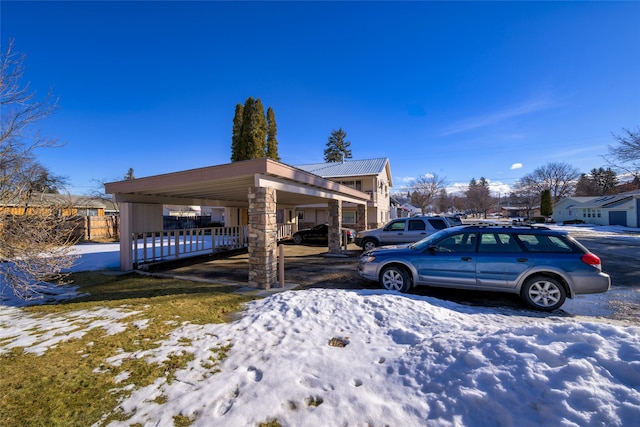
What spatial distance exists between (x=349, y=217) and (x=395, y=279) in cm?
1766

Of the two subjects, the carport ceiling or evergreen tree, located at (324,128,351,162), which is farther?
evergreen tree, located at (324,128,351,162)

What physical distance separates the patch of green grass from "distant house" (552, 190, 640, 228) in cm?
4262

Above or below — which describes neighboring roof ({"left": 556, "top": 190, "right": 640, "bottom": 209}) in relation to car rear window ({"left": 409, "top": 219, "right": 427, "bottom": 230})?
above

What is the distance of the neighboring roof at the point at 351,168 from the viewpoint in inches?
925

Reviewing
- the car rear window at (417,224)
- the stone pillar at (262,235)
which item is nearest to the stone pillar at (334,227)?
the car rear window at (417,224)

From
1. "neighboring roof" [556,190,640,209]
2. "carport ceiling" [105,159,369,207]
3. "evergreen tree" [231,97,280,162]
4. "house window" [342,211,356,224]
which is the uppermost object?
"evergreen tree" [231,97,280,162]

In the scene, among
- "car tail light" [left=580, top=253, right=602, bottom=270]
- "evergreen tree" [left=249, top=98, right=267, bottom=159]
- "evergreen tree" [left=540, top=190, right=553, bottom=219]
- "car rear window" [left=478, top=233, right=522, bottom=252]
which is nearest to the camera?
"car tail light" [left=580, top=253, right=602, bottom=270]

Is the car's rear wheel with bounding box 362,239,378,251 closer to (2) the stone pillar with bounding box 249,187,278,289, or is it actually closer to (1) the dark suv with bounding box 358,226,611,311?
(1) the dark suv with bounding box 358,226,611,311

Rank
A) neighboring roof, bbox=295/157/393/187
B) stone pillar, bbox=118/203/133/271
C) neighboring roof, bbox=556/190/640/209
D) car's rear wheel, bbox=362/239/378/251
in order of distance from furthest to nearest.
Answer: neighboring roof, bbox=556/190/640/209 → neighboring roof, bbox=295/157/393/187 → car's rear wheel, bbox=362/239/378/251 → stone pillar, bbox=118/203/133/271

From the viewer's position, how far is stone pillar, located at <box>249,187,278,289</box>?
6469 millimetres

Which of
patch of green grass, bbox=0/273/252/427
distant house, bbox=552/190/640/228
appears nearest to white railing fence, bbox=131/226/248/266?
patch of green grass, bbox=0/273/252/427

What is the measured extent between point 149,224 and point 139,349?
7.06 m

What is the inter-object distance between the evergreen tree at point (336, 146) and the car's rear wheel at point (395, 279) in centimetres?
4780

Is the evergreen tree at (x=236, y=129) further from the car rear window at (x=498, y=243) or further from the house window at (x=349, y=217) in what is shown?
the car rear window at (x=498, y=243)
